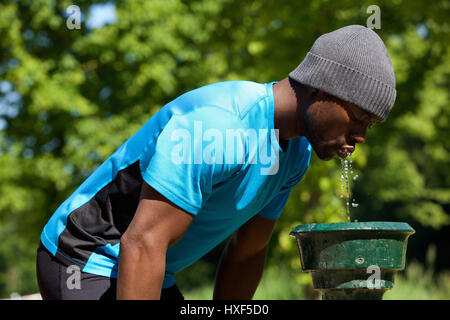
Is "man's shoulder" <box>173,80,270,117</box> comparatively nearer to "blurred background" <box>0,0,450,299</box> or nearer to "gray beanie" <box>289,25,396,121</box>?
"gray beanie" <box>289,25,396,121</box>

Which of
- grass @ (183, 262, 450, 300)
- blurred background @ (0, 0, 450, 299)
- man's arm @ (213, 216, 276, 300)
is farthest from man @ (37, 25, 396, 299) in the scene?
blurred background @ (0, 0, 450, 299)

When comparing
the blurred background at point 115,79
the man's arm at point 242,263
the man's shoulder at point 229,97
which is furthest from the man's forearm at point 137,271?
the blurred background at point 115,79

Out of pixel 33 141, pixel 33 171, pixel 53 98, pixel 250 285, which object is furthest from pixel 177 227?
pixel 33 141

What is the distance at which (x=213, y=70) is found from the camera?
11.2 metres

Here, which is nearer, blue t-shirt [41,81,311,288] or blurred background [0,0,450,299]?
blue t-shirt [41,81,311,288]

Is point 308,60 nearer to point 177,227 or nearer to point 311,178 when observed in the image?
point 177,227

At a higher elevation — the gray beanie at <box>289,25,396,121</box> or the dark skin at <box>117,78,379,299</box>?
the gray beanie at <box>289,25,396,121</box>

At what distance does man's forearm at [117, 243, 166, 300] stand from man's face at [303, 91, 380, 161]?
0.68 meters

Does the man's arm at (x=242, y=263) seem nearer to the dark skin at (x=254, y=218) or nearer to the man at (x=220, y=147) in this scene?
the dark skin at (x=254, y=218)

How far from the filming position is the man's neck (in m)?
1.97

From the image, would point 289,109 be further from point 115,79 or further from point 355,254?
point 115,79

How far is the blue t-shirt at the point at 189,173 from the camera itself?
1.76 metres

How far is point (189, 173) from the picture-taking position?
1.74 m

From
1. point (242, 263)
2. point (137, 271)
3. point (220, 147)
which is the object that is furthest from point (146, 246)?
point (242, 263)
